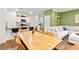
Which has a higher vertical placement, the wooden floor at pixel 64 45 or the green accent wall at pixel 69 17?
the green accent wall at pixel 69 17

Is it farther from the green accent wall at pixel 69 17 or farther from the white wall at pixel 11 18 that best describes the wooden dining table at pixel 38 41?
the green accent wall at pixel 69 17

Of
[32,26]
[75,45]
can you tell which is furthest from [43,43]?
[75,45]

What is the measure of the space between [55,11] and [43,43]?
66cm

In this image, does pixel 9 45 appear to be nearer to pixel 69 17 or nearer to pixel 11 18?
pixel 11 18

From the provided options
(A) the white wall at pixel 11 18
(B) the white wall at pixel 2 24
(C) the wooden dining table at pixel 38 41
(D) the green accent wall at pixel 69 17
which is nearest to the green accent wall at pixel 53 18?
(D) the green accent wall at pixel 69 17

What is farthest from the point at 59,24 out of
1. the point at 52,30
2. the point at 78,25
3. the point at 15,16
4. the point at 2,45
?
the point at 2,45

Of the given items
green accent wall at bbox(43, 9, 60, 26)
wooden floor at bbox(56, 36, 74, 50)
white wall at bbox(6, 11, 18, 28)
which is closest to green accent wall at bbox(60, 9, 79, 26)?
green accent wall at bbox(43, 9, 60, 26)

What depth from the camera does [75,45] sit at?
2.46m

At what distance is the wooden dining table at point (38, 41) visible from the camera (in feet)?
8.24

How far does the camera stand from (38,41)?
253 cm

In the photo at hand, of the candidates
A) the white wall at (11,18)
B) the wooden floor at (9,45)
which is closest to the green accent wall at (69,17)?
the white wall at (11,18)

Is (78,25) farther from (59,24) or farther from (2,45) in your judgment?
(2,45)

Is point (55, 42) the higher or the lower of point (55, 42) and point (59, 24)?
the lower
